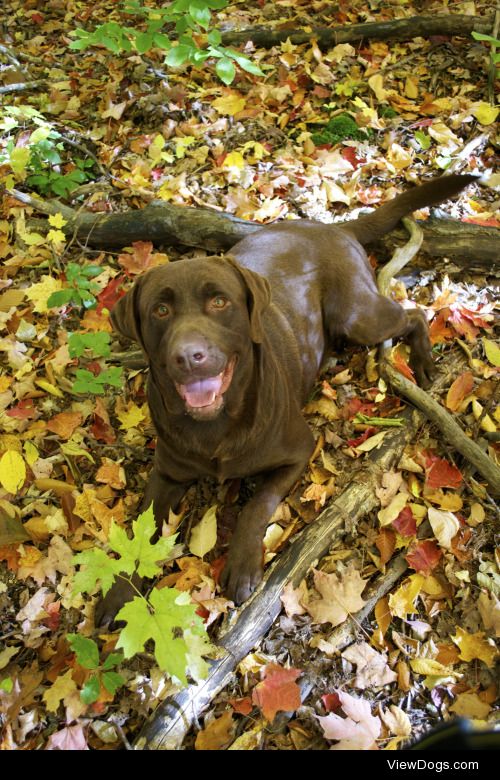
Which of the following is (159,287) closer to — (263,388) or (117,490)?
(263,388)

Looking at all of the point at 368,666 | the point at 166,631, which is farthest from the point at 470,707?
the point at 166,631

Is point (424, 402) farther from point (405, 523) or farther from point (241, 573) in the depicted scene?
point (241, 573)

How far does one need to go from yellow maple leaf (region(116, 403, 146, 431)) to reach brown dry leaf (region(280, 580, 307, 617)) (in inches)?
54.4

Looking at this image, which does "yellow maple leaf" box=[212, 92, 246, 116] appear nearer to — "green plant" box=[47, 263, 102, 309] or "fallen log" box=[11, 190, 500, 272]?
"fallen log" box=[11, 190, 500, 272]

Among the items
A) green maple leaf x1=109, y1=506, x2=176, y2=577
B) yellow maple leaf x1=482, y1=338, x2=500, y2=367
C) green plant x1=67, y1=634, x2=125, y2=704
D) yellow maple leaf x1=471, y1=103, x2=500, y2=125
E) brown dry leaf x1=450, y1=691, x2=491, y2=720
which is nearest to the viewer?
green maple leaf x1=109, y1=506, x2=176, y2=577

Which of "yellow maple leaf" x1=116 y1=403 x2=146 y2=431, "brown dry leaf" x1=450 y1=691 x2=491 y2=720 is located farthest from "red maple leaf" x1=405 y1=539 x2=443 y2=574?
"yellow maple leaf" x1=116 y1=403 x2=146 y2=431

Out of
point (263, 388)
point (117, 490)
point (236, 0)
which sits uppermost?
point (236, 0)

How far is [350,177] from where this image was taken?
447cm

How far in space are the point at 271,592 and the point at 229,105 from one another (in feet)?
13.8

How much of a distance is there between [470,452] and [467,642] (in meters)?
0.93

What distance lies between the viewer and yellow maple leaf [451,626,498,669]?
2.39 meters

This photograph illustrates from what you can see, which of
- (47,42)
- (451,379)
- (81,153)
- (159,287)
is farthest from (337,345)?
(47,42)

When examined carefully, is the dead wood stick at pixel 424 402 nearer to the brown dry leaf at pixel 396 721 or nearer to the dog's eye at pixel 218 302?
the brown dry leaf at pixel 396 721

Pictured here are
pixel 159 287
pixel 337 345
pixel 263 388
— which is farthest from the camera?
pixel 337 345
